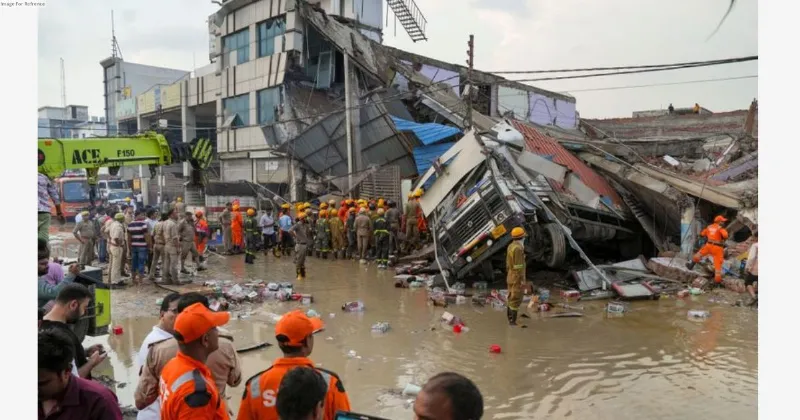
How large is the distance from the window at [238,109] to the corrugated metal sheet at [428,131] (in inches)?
337

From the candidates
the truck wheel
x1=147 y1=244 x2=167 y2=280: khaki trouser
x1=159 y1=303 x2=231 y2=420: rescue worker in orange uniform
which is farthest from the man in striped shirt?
x1=159 y1=303 x2=231 y2=420: rescue worker in orange uniform

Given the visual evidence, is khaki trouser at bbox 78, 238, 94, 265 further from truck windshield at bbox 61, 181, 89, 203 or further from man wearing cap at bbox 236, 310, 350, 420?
truck windshield at bbox 61, 181, 89, 203

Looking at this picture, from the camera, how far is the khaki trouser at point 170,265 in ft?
34.2

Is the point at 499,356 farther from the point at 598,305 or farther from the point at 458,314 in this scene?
the point at 598,305

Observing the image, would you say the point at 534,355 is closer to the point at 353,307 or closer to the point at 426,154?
the point at 353,307

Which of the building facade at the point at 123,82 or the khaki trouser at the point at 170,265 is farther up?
the building facade at the point at 123,82

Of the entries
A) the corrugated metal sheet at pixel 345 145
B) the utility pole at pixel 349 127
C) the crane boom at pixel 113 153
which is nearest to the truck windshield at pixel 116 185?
the corrugated metal sheet at pixel 345 145

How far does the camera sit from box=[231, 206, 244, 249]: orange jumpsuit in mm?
15484

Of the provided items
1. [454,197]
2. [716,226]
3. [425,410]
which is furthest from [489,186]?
[425,410]

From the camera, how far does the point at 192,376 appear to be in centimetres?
245

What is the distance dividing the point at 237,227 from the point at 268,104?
9.33m

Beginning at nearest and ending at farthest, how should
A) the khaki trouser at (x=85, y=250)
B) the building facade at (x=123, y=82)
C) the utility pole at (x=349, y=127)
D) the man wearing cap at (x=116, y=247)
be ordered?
the man wearing cap at (x=116, y=247) → the khaki trouser at (x=85, y=250) → the utility pole at (x=349, y=127) → the building facade at (x=123, y=82)

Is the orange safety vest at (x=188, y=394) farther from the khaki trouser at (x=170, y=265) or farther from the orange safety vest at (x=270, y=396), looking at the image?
the khaki trouser at (x=170, y=265)

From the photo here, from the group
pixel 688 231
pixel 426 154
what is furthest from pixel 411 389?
pixel 426 154
